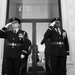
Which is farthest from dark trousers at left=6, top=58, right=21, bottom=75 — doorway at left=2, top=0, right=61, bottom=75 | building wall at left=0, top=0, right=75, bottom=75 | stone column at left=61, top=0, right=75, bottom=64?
stone column at left=61, top=0, right=75, bottom=64

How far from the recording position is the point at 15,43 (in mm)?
3389

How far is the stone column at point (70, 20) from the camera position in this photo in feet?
14.7

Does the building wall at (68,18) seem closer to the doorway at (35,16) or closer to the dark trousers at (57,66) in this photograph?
the doorway at (35,16)

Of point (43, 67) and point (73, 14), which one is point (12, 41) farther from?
point (73, 14)

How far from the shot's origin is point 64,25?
4613 mm

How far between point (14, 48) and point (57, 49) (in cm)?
99

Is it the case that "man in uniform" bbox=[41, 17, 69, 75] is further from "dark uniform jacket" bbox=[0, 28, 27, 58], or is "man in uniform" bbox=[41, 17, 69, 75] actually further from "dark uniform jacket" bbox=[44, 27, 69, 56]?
"dark uniform jacket" bbox=[0, 28, 27, 58]

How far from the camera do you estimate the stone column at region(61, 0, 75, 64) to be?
4.47 metres

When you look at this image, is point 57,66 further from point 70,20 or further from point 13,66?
point 70,20

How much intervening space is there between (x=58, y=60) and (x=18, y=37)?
3.48 ft

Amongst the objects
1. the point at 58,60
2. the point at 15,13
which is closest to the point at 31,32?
the point at 15,13

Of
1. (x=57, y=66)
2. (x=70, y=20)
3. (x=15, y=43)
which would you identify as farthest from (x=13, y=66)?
(x=70, y=20)

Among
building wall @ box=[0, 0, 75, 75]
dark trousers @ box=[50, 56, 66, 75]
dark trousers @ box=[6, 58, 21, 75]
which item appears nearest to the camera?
dark trousers @ box=[6, 58, 21, 75]

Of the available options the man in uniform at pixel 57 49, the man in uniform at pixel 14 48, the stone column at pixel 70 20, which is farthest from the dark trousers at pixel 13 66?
the stone column at pixel 70 20
